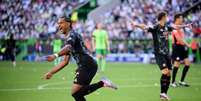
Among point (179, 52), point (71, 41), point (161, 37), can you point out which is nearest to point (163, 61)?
point (161, 37)

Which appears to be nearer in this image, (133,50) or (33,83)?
(33,83)

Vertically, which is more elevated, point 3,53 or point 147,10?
point 147,10

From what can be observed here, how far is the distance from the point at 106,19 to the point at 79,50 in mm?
31013

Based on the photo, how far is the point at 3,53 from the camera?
41594mm

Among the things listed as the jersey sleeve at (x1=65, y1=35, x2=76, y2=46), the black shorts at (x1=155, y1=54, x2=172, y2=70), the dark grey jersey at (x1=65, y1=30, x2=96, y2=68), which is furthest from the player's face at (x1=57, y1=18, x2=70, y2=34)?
the black shorts at (x1=155, y1=54, x2=172, y2=70)

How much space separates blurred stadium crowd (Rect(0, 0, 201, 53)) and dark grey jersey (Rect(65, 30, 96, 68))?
1038 inches

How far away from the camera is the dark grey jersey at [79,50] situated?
36.5 feet

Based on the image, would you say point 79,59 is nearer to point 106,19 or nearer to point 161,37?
point 161,37

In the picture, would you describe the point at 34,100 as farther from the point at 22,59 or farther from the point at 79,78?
the point at 22,59

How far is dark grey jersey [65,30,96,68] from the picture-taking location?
11117 millimetres

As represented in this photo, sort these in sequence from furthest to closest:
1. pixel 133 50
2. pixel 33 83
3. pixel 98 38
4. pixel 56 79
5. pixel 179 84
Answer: pixel 133 50 < pixel 98 38 < pixel 56 79 < pixel 33 83 < pixel 179 84

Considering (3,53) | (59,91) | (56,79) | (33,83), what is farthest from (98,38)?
(3,53)

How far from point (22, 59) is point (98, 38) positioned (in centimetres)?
1591

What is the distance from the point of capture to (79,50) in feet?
37.1
